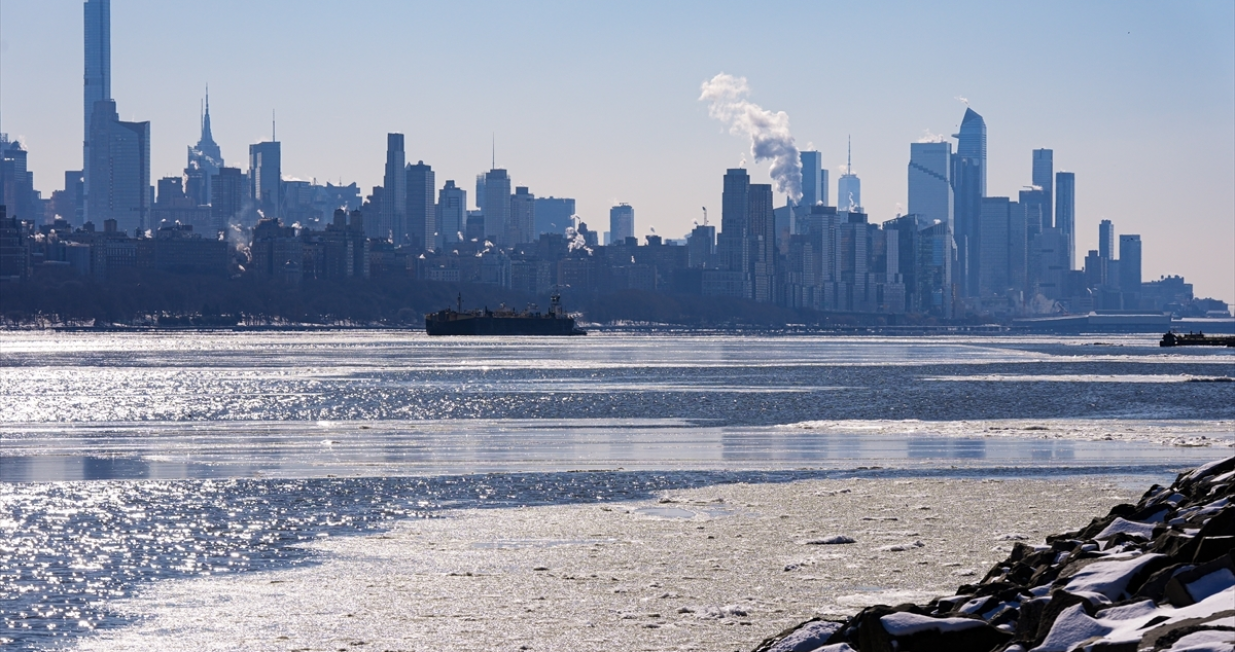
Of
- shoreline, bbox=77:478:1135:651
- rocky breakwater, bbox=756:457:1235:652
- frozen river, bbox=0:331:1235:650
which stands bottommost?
frozen river, bbox=0:331:1235:650

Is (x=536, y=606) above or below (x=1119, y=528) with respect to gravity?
below

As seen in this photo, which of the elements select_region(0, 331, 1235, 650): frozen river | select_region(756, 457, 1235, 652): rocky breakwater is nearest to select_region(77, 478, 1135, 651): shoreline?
select_region(0, 331, 1235, 650): frozen river

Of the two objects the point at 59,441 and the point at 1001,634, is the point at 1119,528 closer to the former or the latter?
the point at 1001,634

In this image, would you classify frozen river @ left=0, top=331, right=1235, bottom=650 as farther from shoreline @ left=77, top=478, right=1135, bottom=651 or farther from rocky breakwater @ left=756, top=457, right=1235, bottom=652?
→ rocky breakwater @ left=756, top=457, right=1235, bottom=652

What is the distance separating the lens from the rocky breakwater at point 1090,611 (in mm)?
8422

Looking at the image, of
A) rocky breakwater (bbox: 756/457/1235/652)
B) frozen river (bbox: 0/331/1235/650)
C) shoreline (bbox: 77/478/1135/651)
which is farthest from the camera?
frozen river (bbox: 0/331/1235/650)

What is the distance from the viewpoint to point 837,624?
407 inches

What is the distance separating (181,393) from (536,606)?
5085 centimetres

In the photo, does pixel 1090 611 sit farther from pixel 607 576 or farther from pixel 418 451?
pixel 418 451

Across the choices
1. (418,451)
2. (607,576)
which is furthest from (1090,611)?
(418,451)

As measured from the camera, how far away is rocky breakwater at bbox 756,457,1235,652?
27.6 feet

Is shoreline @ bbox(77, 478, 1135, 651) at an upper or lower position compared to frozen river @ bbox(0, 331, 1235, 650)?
upper

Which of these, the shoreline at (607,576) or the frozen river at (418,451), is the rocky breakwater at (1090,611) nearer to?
the shoreline at (607,576)

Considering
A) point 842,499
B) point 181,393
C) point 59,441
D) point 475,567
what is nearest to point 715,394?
point 181,393
